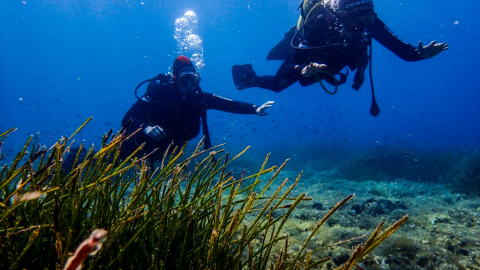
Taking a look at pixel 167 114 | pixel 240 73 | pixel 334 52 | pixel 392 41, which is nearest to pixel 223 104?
pixel 240 73

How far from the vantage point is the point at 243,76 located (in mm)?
7812

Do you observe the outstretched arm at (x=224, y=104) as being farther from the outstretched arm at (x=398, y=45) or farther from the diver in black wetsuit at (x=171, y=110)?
the outstretched arm at (x=398, y=45)

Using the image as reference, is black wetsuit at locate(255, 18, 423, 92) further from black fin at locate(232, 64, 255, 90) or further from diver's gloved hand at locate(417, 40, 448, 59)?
black fin at locate(232, 64, 255, 90)

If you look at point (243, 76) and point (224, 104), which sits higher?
point (243, 76)

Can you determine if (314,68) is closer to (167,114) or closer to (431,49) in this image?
(431,49)

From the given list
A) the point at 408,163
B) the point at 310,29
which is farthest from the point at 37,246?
the point at 408,163

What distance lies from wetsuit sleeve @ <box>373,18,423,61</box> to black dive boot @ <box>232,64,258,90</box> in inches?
145

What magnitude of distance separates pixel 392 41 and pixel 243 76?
449 cm

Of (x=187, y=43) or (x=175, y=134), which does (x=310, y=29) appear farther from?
(x=187, y=43)

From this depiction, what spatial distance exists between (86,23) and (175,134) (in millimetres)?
94778

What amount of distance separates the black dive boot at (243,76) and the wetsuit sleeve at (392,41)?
3687 millimetres

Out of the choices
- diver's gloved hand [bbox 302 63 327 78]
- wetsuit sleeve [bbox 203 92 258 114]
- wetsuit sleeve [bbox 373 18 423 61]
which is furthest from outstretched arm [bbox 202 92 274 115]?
wetsuit sleeve [bbox 373 18 423 61]

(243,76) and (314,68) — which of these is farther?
(243,76)

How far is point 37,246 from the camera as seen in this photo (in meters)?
1.16
